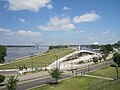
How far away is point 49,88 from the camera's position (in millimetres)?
55750

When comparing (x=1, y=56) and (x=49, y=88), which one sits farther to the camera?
(x=1, y=56)

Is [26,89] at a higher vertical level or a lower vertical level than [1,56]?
lower

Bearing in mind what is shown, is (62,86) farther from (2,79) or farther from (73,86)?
(2,79)

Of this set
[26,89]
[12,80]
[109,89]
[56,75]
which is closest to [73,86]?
[56,75]

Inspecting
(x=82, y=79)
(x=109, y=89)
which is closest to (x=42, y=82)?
(x=82, y=79)

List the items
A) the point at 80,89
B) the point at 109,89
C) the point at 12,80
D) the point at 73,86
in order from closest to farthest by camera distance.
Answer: the point at 109,89 < the point at 12,80 < the point at 80,89 < the point at 73,86

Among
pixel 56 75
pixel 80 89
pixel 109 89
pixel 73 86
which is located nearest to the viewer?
pixel 109 89

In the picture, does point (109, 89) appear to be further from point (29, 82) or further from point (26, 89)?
point (29, 82)

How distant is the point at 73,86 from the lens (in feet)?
188

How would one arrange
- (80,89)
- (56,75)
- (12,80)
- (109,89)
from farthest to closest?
(56,75), (80,89), (12,80), (109,89)

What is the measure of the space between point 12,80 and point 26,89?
18.9 ft

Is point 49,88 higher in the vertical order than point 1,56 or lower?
lower

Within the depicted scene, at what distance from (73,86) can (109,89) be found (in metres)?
26.1

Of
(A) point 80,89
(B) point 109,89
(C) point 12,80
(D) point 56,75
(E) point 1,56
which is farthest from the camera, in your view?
(E) point 1,56
